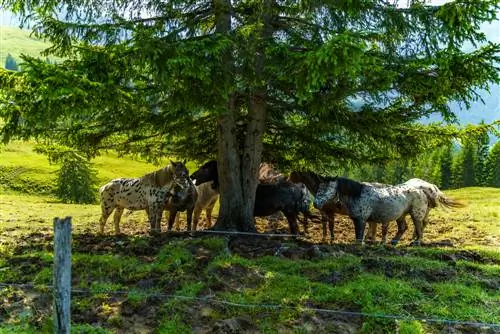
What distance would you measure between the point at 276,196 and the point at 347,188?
2.13m

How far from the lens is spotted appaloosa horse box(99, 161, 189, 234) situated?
510 inches

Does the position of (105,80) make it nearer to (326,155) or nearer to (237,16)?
(237,16)

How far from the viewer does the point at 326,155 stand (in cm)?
1396

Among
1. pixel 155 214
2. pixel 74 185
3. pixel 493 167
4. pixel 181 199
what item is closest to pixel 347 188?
pixel 181 199

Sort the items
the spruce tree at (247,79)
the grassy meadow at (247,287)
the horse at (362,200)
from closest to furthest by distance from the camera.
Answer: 1. the grassy meadow at (247,287)
2. the spruce tree at (247,79)
3. the horse at (362,200)

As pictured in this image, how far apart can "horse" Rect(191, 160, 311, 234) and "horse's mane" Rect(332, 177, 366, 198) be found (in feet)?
4.97

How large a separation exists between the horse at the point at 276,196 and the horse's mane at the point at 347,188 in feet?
4.97

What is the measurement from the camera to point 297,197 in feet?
46.2

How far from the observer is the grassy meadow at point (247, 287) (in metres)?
6.66

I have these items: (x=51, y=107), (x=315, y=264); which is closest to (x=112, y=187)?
(x=51, y=107)

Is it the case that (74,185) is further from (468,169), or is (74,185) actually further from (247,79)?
(468,169)

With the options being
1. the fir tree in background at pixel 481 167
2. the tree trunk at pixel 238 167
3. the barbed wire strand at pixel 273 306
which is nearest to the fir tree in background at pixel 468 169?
the fir tree in background at pixel 481 167

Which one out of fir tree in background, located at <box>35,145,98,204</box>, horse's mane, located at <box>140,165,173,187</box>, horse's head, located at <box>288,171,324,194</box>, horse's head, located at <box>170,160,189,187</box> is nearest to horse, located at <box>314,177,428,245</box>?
horse's head, located at <box>288,171,324,194</box>

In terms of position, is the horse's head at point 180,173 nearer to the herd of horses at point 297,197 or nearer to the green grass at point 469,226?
the herd of horses at point 297,197
